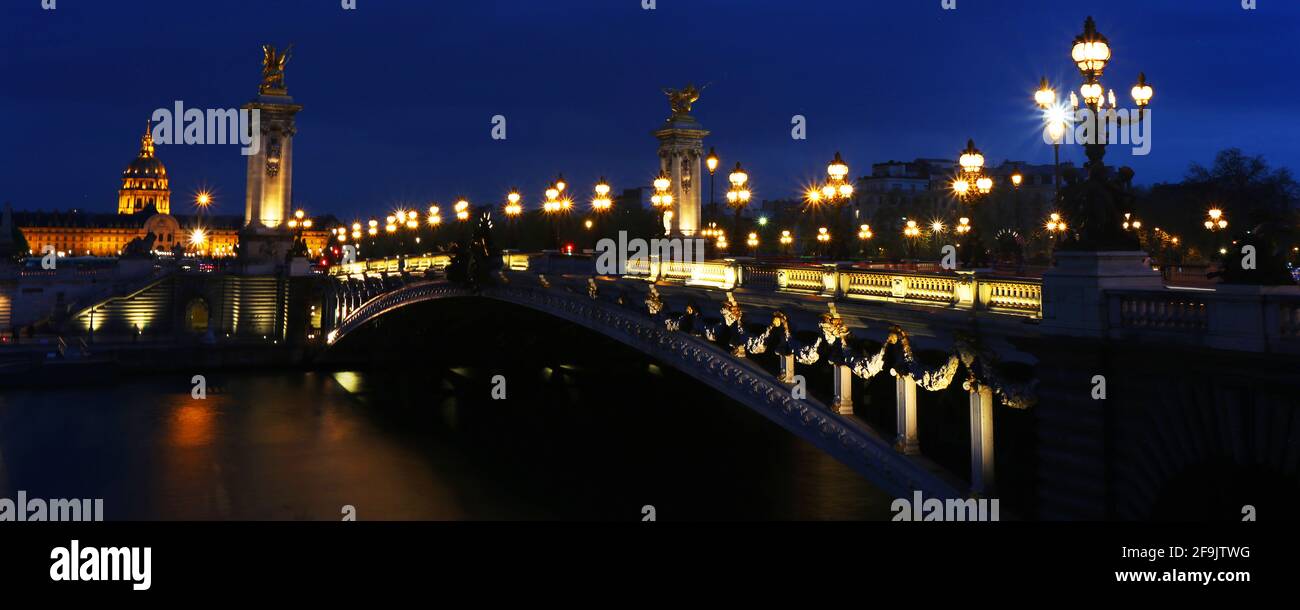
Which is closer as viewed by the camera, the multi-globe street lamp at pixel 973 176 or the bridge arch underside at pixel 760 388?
the bridge arch underside at pixel 760 388

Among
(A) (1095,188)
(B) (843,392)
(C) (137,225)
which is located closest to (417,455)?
(B) (843,392)

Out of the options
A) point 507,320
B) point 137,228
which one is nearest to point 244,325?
point 507,320

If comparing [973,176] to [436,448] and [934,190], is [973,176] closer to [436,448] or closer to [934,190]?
[436,448]

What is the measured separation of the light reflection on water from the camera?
78.7 feet

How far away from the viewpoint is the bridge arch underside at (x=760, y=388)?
49.7ft

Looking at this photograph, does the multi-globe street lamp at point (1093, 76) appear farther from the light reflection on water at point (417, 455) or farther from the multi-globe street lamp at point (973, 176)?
the light reflection on water at point (417, 455)

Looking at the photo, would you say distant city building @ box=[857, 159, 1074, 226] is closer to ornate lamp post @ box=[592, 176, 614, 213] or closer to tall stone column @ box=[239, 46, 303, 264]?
ornate lamp post @ box=[592, 176, 614, 213]

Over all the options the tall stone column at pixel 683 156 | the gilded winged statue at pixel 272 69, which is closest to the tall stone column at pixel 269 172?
the gilded winged statue at pixel 272 69

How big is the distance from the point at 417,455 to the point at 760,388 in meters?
14.6

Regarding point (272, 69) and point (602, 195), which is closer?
point (602, 195)

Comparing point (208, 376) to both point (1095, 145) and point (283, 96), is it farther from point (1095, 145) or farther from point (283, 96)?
point (1095, 145)

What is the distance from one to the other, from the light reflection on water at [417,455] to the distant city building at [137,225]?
361 feet

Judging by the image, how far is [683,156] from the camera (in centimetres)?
3628

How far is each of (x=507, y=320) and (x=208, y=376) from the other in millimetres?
15162
